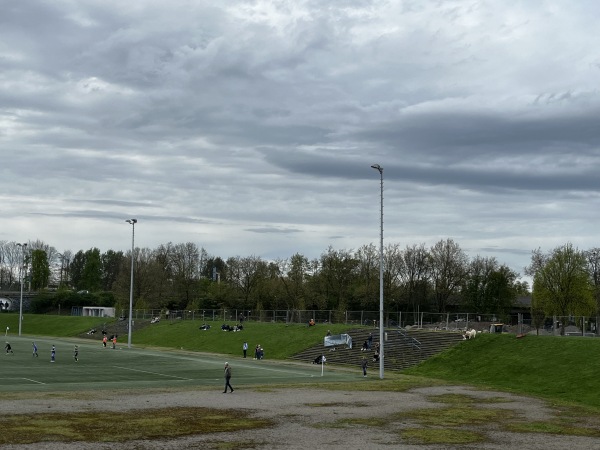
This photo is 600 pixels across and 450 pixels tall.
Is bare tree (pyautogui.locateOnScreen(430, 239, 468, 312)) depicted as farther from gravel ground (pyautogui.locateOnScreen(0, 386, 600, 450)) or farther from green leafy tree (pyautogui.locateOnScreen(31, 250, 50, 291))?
green leafy tree (pyautogui.locateOnScreen(31, 250, 50, 291))

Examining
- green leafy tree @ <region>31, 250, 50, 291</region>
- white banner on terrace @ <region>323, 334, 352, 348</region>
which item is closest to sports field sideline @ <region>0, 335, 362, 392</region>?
white banner on terrace @ <region>323, 334, 352, 348</region>

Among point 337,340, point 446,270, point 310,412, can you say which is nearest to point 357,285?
point 446,270

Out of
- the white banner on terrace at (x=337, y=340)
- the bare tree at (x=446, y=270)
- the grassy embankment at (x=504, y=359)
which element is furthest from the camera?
the bare tree at (x=446, y=270)

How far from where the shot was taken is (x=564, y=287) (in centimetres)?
10000

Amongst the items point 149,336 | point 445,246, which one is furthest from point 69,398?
point 445,246

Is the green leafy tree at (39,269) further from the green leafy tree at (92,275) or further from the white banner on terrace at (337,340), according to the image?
the white banner on terrace at (337,340)

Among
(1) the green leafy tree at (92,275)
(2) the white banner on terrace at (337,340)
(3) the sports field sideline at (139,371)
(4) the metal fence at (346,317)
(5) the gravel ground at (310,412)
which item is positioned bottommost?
(3) the sports field sideline at (139,371)

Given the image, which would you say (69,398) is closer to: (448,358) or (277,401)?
(277,401)

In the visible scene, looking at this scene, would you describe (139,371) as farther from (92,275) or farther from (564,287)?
(92,275)

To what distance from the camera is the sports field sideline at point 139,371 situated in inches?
1898

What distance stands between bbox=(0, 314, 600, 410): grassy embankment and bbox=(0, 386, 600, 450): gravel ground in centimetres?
525

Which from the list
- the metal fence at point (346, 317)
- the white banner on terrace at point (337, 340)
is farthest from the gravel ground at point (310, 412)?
the metal fence at point (346, 317)

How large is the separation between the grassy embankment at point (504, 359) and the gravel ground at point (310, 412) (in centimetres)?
525

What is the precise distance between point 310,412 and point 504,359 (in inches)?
1077
